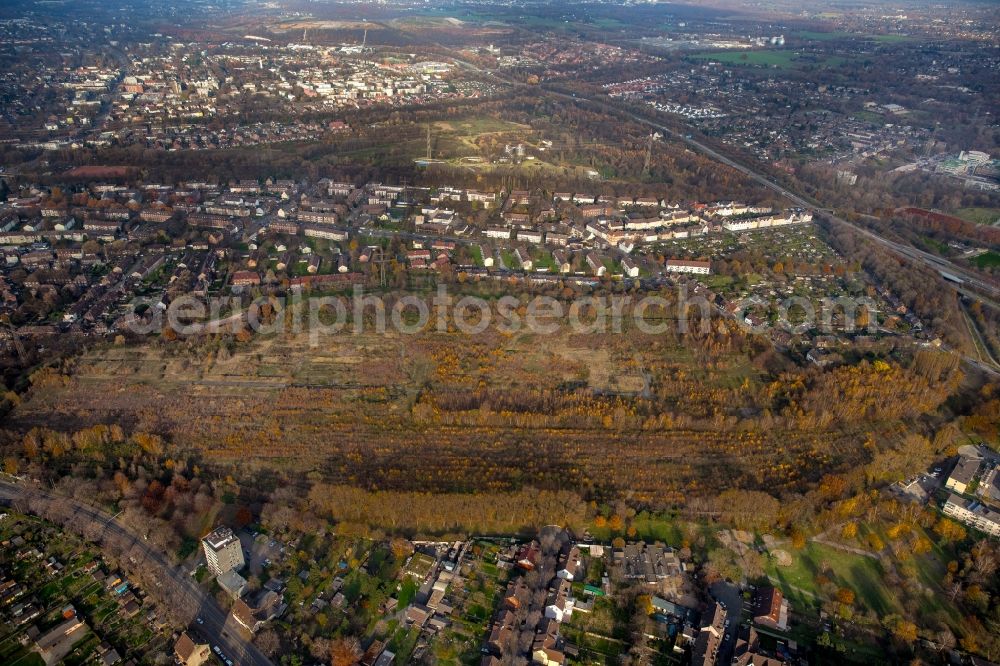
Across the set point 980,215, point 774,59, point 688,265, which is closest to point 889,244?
point 980,215

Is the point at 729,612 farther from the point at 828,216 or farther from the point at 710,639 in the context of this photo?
the point at 828,216

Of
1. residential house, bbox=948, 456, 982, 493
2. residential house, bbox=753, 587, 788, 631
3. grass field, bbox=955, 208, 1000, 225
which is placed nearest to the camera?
residential house, bbox=753, 587, 788, 631

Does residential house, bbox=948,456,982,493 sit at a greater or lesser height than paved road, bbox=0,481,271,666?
greater

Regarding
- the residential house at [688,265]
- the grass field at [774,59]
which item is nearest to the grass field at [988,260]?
the residential house at [688,265]

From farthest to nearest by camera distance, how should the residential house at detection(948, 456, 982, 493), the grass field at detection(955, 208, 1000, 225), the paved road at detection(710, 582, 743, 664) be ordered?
the grass field at detection(955, 208, 1000, 225) < the residential house at detection(948, 456, 982, 493) < the paved road at detection(710, 582, 743, 664)

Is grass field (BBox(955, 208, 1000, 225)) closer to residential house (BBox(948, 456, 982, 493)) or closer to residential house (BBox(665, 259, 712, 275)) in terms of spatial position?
residential house (BBox(665, 259, 712, 275))

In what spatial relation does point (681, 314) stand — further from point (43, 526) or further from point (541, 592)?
point (43, 526)

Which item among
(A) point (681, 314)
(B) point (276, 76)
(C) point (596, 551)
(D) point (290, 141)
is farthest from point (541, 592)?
(B) point (276, 76)

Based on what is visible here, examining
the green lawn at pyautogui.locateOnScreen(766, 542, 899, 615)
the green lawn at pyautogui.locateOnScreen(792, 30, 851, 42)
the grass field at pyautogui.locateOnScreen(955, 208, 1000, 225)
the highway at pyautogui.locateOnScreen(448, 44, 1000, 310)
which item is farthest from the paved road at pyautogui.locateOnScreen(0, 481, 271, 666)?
the green lawn at pyautogui.locateOnScreen(792, 30, 851, 42)
